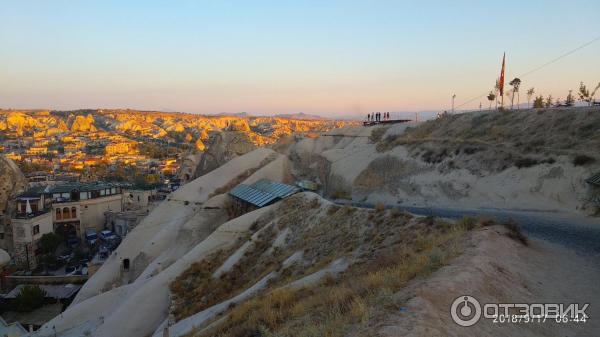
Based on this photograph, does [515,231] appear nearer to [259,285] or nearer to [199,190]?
[259,285]

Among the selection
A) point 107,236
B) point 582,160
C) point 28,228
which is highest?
point 582,160

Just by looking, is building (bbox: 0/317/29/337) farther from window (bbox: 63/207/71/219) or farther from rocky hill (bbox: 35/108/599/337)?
window (bbox: 63/207/71/219)

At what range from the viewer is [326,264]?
516 inches

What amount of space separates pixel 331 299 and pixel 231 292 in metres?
9.81

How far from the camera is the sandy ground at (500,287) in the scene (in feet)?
19.9

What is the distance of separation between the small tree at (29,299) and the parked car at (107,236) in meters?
13.1

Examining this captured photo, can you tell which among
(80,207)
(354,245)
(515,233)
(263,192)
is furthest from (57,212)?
(515,233)

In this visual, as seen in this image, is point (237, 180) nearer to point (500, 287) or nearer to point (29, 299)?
point (29, 299)

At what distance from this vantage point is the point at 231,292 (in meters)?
16.8

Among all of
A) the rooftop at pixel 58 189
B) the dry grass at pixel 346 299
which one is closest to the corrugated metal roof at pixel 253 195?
the dry grass at pixel 346 299

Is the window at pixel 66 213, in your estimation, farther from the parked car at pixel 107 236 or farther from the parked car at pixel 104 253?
the parked car at pixel 104 253

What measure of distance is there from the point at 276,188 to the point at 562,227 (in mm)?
16417

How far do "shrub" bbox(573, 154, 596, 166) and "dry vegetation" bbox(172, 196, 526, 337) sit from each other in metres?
7.90

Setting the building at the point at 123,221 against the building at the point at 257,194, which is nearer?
the building at the point at 257,194
